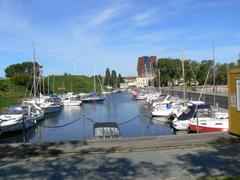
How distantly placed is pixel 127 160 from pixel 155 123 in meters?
36.6

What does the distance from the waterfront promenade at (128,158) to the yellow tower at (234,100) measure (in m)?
0.45

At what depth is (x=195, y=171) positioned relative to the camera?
35.8ft

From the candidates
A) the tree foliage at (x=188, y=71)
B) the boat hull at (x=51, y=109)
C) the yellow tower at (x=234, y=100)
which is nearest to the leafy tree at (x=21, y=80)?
the boat hull at (x=51, y=109)

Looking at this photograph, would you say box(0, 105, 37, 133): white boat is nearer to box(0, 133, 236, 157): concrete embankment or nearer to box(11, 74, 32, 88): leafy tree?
box(0, 133, 236, 157): concrete embankment

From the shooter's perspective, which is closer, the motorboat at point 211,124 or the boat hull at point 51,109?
the motorboat at point 211,124

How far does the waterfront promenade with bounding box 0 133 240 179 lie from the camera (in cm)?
1098

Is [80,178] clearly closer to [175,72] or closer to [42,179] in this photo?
[42,179]

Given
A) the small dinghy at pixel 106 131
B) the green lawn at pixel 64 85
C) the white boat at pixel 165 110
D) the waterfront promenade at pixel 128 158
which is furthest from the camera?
the green lawn at pixel 64 85

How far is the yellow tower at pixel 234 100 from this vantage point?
50.3 feet

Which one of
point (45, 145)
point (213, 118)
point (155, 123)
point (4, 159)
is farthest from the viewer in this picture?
point (155, 123)

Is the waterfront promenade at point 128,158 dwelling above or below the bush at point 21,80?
below

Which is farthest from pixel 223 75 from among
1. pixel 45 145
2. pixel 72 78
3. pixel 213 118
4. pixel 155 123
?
pixel 45 145

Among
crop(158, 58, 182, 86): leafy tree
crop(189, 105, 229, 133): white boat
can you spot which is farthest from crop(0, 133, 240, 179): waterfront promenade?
crop(158, 58, 182, 86): leafy tree

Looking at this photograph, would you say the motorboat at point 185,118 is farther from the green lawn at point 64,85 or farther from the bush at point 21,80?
the bush at point 21,80
